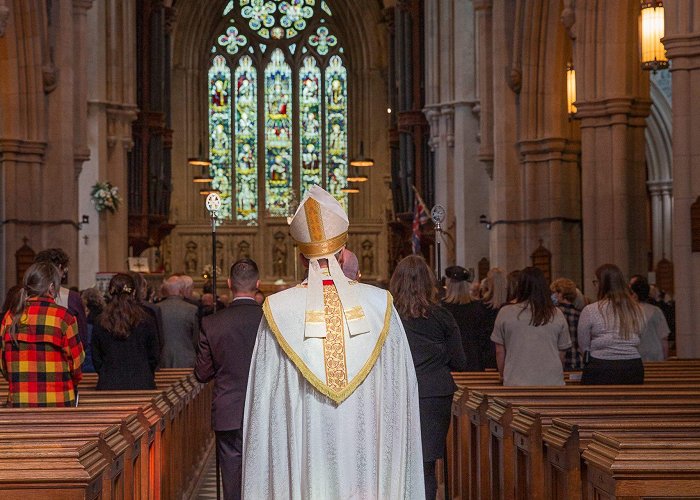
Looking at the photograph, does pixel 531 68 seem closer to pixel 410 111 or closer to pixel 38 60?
pixel 38 60

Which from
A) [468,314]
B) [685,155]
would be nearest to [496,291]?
[468,314]

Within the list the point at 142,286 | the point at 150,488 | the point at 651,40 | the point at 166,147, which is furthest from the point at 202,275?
the point at 150,488

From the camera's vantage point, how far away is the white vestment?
4137mm

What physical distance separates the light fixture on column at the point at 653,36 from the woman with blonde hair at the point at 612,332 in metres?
5.55

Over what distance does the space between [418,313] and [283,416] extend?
1802 mm

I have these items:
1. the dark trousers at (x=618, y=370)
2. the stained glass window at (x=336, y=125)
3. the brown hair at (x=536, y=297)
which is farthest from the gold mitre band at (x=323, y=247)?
the stained glass window at (x=336, y=125)

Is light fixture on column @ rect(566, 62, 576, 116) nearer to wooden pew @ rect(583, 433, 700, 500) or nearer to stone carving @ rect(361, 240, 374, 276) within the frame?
wooden pew @ rect(583, 433, 700, 500)

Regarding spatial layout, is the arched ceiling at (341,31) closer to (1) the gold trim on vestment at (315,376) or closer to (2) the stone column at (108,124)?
(2) the stone column at (108,124)

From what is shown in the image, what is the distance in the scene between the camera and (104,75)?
79.0 feet

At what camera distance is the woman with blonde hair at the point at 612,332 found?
7.43 m

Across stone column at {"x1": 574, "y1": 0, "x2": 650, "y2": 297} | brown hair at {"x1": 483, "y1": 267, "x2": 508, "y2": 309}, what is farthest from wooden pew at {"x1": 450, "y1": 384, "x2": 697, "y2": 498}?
stone column at {"x1": 574, "y1": 0, "x2": 650, "y2": 297}

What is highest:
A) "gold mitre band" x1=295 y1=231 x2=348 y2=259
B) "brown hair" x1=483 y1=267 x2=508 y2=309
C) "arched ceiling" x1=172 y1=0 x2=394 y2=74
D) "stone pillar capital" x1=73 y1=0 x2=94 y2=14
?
"arched ceiling" x1=172 y1=0 x2=394 y2=74

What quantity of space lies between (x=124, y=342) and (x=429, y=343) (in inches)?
93.3

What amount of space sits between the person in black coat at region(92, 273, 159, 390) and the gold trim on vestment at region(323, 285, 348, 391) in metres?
3.44
